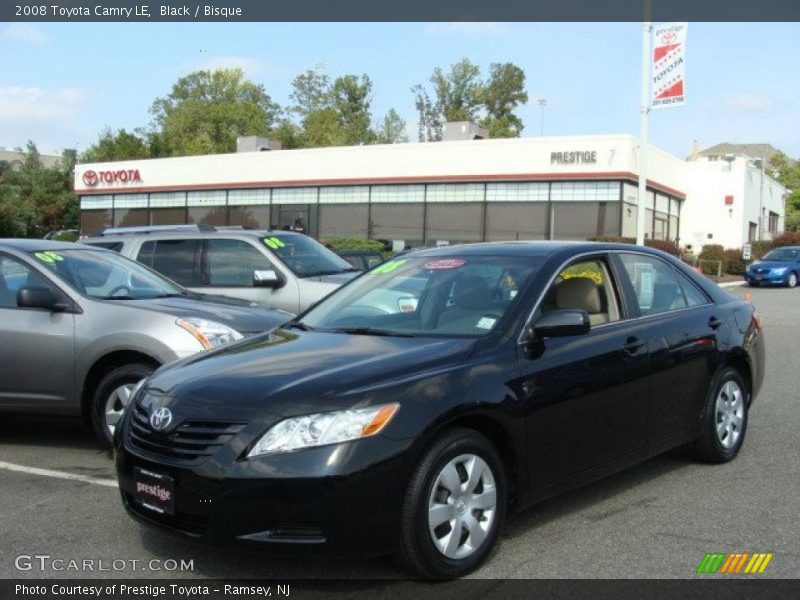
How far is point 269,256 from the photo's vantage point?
33.7 ft

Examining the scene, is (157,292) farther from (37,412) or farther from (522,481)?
(522,481)

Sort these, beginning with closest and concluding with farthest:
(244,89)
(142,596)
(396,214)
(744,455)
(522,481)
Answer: (142,596)
(522,481)
(744,455)
(396,214)
(244,89)

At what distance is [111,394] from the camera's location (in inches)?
253

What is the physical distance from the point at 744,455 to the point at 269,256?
5777 mm

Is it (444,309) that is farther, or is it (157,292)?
(157,292)

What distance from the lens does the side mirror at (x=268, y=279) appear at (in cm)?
966

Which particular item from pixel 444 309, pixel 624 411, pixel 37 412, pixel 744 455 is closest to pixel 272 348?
pixel 444 309

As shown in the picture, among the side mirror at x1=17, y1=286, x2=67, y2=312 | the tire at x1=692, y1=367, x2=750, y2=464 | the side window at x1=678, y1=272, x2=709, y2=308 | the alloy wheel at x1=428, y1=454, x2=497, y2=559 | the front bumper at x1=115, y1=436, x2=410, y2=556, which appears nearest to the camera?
the front bumper at x1=115, y1=436, x2=410, y2=556

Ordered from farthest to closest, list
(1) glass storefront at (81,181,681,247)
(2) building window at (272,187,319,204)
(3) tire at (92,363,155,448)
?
1. (2) building window at (272,187,319,204)
2. (1) glass storefront at (81,181,681,247)
3. (3) tire at (92,363,155,448)

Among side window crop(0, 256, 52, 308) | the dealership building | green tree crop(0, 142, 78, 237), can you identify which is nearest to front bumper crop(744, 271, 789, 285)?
the dealership building

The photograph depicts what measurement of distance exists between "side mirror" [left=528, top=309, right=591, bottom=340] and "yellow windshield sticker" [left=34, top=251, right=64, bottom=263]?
4.28 metres

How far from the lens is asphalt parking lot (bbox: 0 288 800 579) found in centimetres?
427

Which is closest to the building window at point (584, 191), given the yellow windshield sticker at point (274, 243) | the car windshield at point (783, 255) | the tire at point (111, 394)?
the car windshield at point (783, 255)

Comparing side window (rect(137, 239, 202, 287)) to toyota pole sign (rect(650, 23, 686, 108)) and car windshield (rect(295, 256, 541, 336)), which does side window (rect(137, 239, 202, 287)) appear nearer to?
car windshield (rect(295, 256, 541, 336))
